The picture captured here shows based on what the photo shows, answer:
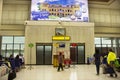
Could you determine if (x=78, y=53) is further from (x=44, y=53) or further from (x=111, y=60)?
(x=111, y=60)

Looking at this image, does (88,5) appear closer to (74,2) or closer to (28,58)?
(74,2)

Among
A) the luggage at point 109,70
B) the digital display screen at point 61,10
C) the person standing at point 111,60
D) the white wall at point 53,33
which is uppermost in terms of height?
the digital display screen at point 61,10

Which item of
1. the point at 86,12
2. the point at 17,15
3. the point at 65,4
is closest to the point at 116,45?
the point at 86,12

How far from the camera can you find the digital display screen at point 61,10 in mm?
27031

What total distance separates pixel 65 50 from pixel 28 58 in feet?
15.2

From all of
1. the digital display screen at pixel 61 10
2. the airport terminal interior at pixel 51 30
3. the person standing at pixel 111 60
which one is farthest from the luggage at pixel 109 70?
the digital display screen at pixel 61 10

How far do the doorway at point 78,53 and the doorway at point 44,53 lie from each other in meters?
2.79

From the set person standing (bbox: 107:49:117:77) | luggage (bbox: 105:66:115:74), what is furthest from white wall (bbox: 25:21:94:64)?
person standing (bbox: 107:49:117:77)

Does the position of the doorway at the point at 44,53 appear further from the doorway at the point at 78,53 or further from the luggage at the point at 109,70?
the luggage at the point at 109,70

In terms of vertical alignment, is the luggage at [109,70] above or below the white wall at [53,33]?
below

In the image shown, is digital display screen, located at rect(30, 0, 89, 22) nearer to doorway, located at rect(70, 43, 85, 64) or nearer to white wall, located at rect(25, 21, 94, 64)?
white wall, located at rect(25, 21, 94, 64)

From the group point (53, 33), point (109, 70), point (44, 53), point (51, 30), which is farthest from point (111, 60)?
point (44, 53)

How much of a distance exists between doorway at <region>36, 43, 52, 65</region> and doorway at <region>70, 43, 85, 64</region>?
279cm

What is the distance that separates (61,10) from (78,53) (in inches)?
233
